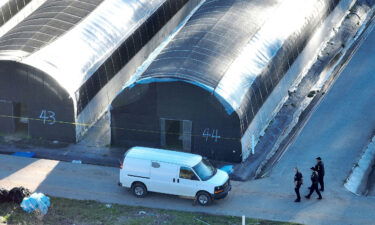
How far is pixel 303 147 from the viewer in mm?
37312

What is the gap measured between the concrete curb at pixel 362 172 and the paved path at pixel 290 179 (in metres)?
0.31

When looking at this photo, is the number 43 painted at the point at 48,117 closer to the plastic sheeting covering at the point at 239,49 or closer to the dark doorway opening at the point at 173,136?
the plastic sheeting covering at the point at 239,49

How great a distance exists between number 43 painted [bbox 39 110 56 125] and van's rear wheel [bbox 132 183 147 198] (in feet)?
24.3

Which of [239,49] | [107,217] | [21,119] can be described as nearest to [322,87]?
[239,49]

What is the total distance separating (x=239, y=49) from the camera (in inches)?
1543

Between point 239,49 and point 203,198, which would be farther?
point 239,49

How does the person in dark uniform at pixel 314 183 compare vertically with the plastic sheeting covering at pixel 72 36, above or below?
below

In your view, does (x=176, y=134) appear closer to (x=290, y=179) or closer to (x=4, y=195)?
(x=290, y=179)

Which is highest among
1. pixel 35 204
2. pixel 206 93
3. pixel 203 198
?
pixel 206 93

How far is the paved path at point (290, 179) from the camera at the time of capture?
104 ft

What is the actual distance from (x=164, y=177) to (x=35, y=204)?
199 inches

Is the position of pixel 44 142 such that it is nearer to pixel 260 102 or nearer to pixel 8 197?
pixel 8 197

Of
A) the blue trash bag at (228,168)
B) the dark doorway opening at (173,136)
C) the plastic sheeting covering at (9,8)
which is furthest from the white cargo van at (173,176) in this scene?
the plastic sheeting covering at (9,8)

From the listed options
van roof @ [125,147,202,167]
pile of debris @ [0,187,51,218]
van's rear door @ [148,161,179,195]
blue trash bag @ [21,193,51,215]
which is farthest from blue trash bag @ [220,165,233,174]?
blue trash bag @ [21,193,51,215]
